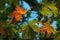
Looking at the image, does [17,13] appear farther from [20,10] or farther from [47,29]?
[47,29]

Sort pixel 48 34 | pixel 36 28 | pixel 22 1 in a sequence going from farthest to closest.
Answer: pixel 22 1, pixel 48 34, pixel 36 28

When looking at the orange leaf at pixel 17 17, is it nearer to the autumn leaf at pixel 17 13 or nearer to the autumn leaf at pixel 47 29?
the autumn leaf at pixel 17 13

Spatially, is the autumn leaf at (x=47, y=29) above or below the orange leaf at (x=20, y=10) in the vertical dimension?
below

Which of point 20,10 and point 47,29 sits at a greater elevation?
point 20,10

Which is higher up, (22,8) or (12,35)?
(22,8)

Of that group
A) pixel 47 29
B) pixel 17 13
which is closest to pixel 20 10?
pixel 17 13

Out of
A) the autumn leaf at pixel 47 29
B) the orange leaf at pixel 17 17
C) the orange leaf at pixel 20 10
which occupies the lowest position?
the autumn leaf at pixel 47 29

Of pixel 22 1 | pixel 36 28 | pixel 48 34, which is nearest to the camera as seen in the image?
pixel 36 28

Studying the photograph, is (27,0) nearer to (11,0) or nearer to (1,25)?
(11,0)

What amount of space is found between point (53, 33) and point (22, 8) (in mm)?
240

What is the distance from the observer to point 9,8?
1.46m

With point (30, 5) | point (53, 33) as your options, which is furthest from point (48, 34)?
point (30, 5)

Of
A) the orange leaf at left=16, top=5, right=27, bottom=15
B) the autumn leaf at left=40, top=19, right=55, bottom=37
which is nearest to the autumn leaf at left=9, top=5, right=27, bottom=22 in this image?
the orange leaf at left=16, top=5, right=27, bottom=15

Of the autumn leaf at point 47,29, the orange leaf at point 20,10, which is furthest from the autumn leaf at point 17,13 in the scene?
the autumn leaf at point 47,29
